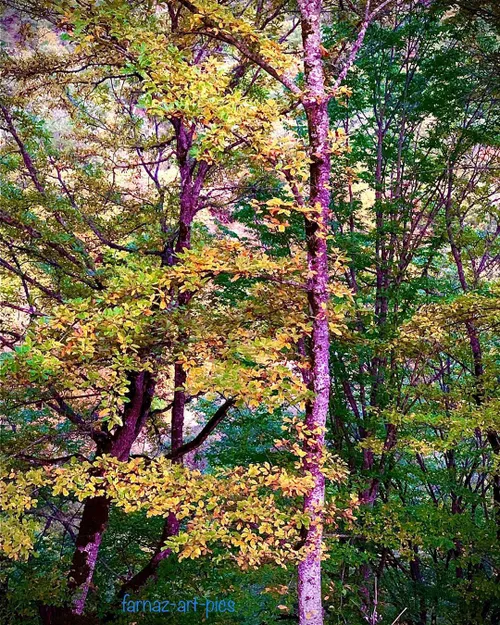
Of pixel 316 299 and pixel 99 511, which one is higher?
pixel 316 299

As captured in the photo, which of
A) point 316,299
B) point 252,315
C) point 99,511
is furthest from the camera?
point 99,511

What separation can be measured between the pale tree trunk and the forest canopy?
15 mm

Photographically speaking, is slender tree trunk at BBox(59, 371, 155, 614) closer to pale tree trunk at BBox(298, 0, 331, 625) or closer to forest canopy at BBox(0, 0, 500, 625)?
forest canopy at BBox(0, 0, 500, 625)

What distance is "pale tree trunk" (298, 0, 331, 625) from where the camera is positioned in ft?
9.94

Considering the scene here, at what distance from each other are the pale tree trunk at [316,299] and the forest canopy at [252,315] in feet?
0.05

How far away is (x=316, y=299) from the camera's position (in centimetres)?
317

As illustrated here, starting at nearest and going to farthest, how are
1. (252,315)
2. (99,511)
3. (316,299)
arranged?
(316,299) → (252,315) → (99,511)

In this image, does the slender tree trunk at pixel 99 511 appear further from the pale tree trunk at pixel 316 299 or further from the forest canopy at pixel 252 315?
the pale tree trunk at pixel 316 299

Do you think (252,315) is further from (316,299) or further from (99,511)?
(99,511)

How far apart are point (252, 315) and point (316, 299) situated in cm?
59

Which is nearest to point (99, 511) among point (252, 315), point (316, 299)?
point (252, 315)

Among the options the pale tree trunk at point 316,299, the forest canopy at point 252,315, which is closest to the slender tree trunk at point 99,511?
the forest canopy at point 252,315

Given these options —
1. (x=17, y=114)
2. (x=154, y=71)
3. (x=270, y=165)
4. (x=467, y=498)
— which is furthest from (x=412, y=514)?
(x=17, y=114)

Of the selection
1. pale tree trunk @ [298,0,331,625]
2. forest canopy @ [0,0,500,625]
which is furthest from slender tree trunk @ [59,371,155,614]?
pale tree trunk @ [298,0,331,625]
